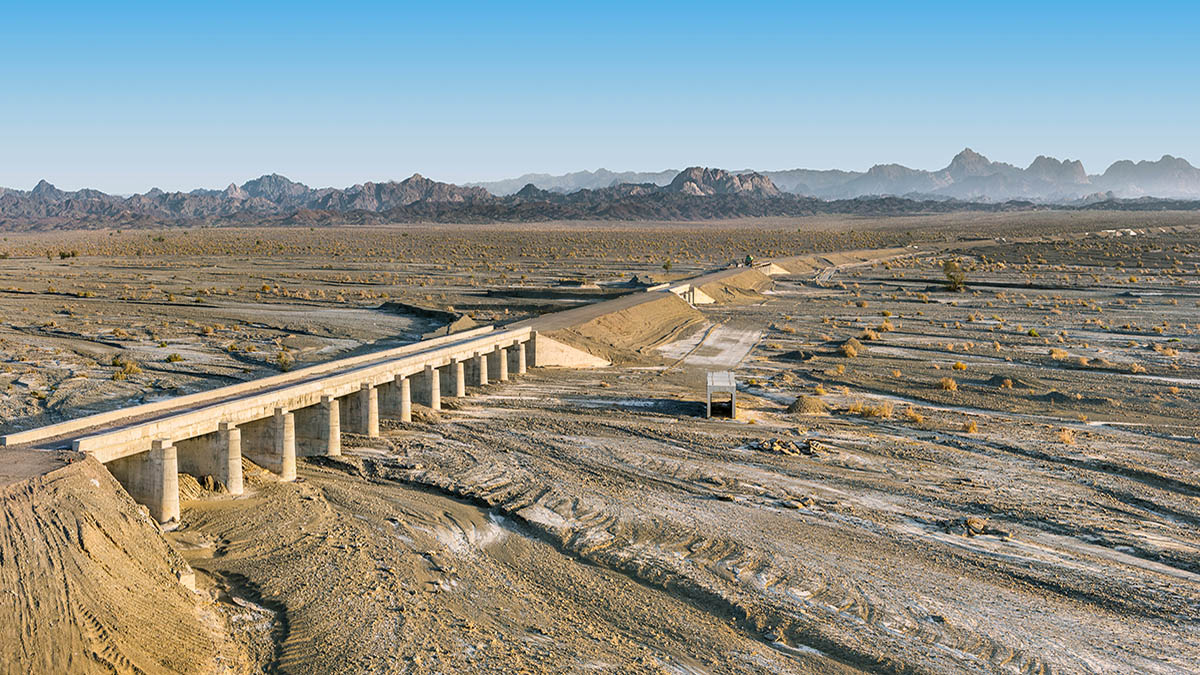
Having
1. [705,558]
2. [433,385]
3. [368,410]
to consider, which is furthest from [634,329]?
[705,558]

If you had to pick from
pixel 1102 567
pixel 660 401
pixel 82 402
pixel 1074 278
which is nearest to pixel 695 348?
pixel 660 401

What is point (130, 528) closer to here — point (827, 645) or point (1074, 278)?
point (827, 645)

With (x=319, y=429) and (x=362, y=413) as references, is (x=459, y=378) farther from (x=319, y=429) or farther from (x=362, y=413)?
(x=319, y=429)

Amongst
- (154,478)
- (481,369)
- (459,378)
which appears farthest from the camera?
(481,369)

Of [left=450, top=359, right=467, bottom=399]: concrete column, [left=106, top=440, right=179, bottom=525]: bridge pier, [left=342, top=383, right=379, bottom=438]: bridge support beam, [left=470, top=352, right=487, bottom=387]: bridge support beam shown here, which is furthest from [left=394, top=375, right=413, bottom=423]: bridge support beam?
[left=106, top=440, right=179, bottom=525]: bridge pier

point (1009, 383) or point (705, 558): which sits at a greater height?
point (1009, 383)

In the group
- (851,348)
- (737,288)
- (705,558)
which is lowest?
(705,558)

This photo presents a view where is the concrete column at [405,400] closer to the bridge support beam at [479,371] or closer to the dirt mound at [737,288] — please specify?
the bridge support beam at [479,371]
